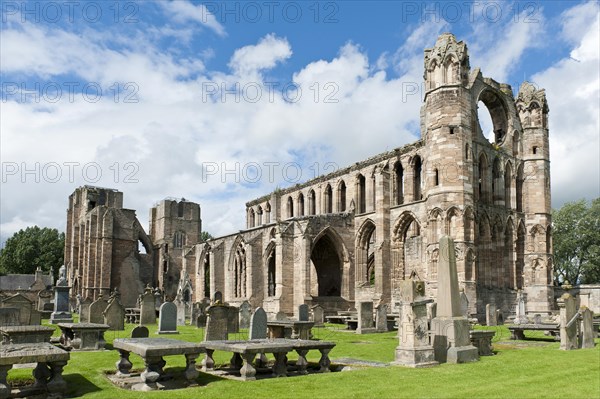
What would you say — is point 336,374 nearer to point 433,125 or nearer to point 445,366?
point 445,366

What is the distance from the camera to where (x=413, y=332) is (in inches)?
462

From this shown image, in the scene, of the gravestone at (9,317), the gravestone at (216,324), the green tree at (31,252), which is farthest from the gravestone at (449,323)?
the green tree at (31,252)

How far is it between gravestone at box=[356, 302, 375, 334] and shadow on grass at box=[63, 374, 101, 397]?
1338 centimetres

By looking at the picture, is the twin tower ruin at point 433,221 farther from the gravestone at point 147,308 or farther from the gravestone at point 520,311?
the gravestone at point 147,308

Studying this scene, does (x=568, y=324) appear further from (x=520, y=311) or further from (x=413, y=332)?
(x=520, y=311)

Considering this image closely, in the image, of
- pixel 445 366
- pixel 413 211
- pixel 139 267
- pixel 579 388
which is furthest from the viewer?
pixel 139 267

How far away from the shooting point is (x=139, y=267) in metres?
52.7

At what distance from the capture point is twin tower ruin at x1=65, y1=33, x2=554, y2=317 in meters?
29.2

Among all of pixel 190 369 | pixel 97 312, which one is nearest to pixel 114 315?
pixel 97 312

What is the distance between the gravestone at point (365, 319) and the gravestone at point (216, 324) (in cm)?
779

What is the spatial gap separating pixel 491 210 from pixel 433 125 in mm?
6150

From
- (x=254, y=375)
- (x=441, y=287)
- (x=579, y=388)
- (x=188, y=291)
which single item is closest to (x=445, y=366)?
(x=441, y=287)

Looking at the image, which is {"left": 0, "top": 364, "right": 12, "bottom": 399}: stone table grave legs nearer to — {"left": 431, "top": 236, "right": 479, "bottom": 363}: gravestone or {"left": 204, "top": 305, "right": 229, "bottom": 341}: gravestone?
{"left": 204, "top": 305, "right": 229, "bottom": 341}: gravestone

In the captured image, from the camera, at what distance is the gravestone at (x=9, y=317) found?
626 inches
